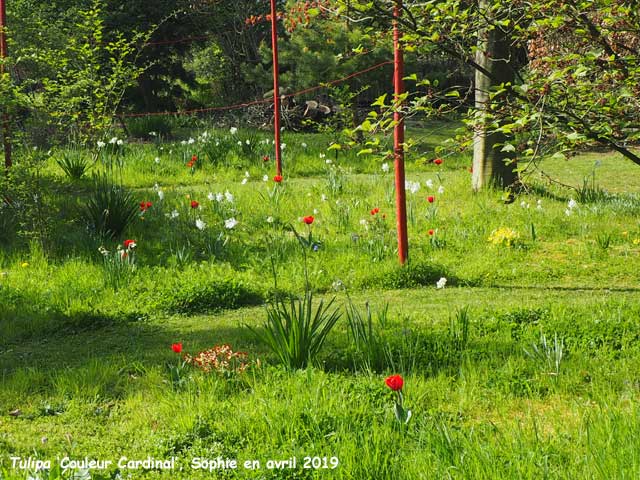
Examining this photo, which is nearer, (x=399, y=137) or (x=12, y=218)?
(x=399, y=137)

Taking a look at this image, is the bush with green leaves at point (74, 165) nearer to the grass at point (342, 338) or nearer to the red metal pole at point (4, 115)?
the grass at point (342, 338)

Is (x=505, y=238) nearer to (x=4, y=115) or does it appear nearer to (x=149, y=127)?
(x=4, y=115)

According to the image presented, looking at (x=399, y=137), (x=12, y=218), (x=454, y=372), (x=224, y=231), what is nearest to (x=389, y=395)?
(x=454, y=372)

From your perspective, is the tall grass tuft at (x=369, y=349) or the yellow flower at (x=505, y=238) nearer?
the tall grass tuft at (x=369, y=349)

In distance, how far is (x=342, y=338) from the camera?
195 inches

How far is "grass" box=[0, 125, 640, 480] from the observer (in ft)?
10.2

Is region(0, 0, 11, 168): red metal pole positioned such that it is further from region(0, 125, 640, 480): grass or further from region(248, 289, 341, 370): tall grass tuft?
region(248, 289, 341, 370): tall grass tuft

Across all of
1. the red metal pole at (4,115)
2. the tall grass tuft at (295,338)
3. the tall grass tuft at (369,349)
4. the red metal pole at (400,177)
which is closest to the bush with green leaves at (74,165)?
the red metal pole at (4,115)

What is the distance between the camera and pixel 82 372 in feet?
14.1

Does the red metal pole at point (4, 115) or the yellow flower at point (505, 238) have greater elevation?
the red metal pole at point (4, 115)

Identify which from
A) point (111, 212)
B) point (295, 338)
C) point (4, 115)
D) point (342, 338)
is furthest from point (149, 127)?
point (295, 338)

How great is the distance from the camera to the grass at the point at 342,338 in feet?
10.2

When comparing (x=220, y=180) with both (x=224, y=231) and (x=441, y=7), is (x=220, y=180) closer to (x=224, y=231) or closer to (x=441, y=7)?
(x=224, y=231)

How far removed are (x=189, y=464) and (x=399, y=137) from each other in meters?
3.77
